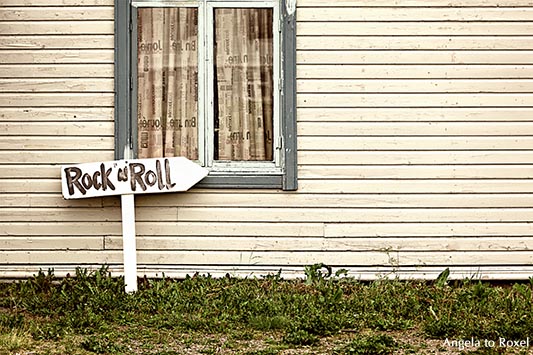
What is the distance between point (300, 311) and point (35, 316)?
2.10 metres

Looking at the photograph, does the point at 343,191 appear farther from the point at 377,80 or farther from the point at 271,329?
the point at 271,329

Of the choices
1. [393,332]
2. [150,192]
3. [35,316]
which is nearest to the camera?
[393,332]

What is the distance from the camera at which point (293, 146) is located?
922cm

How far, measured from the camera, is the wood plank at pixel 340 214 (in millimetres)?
9250

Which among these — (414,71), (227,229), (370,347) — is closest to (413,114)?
(414,71)

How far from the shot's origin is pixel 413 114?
9.27 m

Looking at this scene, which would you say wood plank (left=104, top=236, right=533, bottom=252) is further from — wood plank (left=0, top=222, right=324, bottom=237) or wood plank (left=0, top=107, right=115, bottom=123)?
wood plank (left=0, top=107, right=115, bottom=123)

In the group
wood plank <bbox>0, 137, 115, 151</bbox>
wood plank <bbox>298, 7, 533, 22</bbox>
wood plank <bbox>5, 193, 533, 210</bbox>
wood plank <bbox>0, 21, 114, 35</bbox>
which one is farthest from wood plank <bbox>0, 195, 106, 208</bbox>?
wood plank <bbox>298, 7, 533, 22</bbox>

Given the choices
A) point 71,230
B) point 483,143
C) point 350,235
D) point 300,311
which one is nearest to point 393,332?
point 300,311

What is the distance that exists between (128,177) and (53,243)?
0.96m

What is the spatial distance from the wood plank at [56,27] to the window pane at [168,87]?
346 millimetres

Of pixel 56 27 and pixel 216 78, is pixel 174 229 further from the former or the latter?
pixel 56 27

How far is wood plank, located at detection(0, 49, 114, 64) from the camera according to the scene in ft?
30.3

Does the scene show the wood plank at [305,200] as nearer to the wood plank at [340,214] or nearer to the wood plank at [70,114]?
the wood plank at [340,214]
